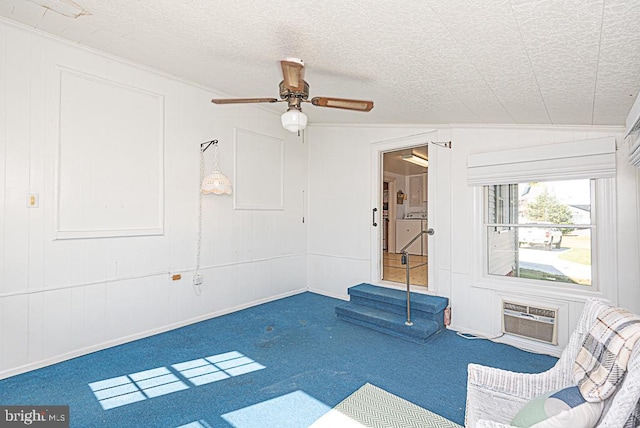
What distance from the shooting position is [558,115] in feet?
8.65

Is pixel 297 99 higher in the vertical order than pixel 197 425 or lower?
higher

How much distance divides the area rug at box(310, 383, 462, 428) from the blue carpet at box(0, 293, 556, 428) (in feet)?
0.26

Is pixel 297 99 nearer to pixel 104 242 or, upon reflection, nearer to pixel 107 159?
pixel 107 159

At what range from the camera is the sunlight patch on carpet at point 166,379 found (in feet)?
7.52

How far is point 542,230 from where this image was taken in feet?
10.6

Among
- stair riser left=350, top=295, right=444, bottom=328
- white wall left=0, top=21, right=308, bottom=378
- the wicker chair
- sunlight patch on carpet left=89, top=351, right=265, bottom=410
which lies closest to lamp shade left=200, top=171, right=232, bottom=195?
white wall left=0, top=21, right=308, bottom=378

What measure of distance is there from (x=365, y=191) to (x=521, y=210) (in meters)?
2.02

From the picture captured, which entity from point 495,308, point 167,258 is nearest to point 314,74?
point 167,258

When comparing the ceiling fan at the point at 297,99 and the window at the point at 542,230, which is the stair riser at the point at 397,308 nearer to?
the window at the point at 542,230

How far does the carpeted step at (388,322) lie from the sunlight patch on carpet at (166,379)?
1.43 m

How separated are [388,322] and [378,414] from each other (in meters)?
1.47

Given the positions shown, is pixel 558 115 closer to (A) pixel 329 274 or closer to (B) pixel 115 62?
(A) pixel 329 274

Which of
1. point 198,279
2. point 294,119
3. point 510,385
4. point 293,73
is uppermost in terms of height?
point 293,73

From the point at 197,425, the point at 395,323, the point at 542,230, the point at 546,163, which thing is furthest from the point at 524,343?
the point at 197,425
